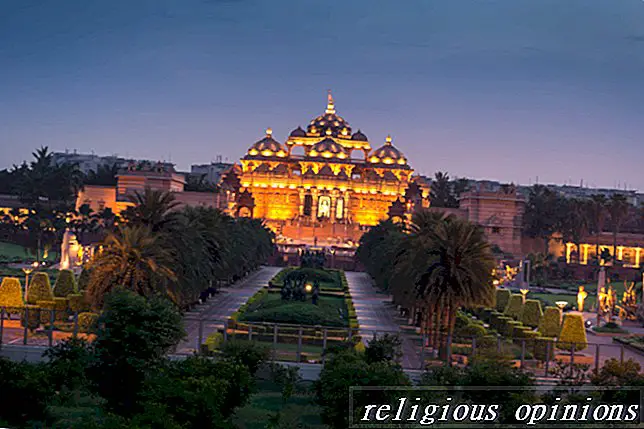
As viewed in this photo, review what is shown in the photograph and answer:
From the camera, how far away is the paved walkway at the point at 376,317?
24.3 metres

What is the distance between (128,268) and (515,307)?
57.3ft

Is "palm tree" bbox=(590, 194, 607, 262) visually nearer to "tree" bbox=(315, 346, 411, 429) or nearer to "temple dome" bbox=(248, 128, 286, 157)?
"temple dome" bbox=(248, 128, 286, 157)

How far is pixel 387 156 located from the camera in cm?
11875

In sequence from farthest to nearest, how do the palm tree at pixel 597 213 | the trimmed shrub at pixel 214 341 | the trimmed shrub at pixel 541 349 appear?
the palm tree at pixel 597 213 → the trimmed shrub at pixel 541 349 → the trimmed shrub at pixel 214 341

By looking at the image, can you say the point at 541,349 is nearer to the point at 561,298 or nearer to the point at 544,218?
the point at 561,298

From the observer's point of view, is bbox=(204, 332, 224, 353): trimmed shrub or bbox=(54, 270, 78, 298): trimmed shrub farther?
bbox=(54, 270, 78, 298): trimmed shrub

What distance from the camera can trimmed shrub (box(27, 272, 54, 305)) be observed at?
2823 centimetres

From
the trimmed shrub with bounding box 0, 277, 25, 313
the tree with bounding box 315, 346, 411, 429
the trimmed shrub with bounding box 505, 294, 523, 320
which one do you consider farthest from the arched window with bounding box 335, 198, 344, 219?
the tree with bounding box 315, 346, 411, 429

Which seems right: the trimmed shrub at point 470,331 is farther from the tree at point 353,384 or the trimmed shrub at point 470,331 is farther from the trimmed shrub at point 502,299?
the tree at point 353,384

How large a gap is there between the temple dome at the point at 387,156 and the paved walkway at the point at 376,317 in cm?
6160

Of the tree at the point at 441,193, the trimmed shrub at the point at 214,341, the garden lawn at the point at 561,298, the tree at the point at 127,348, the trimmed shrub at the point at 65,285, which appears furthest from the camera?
the tree at the point at 441,193

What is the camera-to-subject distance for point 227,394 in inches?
634

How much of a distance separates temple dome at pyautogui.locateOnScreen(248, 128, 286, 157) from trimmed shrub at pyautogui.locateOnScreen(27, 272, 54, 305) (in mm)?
90892

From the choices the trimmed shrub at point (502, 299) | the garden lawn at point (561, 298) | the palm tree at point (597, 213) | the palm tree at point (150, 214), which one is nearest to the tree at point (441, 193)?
the palm tree at point (597, 213)
